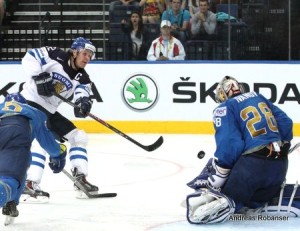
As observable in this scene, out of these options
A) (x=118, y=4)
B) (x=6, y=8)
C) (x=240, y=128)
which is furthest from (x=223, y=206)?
(x=6, y=8)

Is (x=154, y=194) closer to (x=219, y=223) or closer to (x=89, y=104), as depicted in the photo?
(x=89, y=104)

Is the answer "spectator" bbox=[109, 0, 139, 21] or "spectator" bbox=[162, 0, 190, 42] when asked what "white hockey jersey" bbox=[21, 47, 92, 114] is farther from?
"spectator" bbox=[109, 0, 139, 21]

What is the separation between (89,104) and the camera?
17.1ft

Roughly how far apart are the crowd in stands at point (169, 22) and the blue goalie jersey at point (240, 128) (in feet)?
15.2

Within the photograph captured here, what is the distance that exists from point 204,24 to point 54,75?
13.7 feet

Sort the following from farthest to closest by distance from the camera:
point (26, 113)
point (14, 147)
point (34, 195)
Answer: point (34, 195), point (26, 113), point (14, 147)

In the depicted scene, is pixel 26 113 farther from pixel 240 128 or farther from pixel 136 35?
pixel 136 35

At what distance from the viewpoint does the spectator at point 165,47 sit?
8844mm

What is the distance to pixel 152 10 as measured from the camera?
9.31 metres

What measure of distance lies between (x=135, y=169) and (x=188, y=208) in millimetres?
2057

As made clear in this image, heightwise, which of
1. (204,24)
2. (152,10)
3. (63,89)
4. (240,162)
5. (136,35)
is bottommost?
(240,162)

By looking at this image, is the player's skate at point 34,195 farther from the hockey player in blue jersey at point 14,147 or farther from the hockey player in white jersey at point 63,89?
the hockey player in blue jersey at point 14,147

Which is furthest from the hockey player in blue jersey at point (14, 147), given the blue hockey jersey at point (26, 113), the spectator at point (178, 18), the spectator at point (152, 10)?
the spectator at point (152, 10)

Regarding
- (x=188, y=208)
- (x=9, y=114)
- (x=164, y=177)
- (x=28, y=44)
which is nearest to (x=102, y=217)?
(x=188, y=208)
